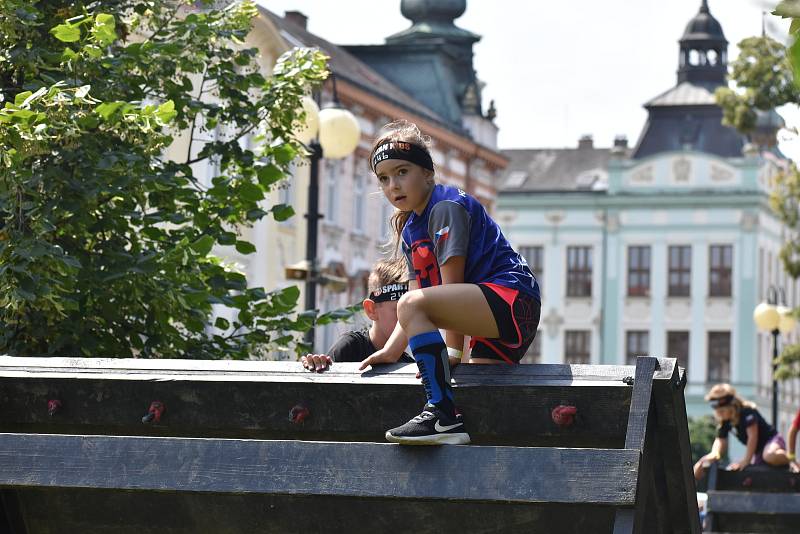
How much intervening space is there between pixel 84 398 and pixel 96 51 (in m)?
3.22

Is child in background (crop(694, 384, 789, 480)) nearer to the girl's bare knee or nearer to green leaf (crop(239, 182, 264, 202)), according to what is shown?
green leaf (crop(239, 182, 264, 202))

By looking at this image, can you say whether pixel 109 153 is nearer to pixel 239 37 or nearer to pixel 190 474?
pixel 239 37

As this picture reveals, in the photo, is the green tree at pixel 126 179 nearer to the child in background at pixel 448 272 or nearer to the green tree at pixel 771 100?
the child in background at pixel 448 272

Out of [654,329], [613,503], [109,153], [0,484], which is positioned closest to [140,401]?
[0,484]

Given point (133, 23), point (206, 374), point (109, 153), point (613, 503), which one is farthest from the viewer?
point (133, 23)

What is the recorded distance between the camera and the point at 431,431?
178 inches

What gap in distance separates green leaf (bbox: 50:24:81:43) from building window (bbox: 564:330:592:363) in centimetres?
7710

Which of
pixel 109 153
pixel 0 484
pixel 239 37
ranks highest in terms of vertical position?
pixel 239 37

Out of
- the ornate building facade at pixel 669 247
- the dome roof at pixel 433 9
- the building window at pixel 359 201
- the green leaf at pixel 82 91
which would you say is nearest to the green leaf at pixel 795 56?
the green leaf at pixel 82 91

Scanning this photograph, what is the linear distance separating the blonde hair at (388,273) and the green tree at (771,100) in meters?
21.5

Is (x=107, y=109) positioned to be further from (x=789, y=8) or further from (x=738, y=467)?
(x=738, y=467)

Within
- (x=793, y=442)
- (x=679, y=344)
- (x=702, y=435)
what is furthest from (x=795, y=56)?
(x=679, y=344)

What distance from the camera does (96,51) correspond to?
27.1 ft

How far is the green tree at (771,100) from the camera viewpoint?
92.3ft
